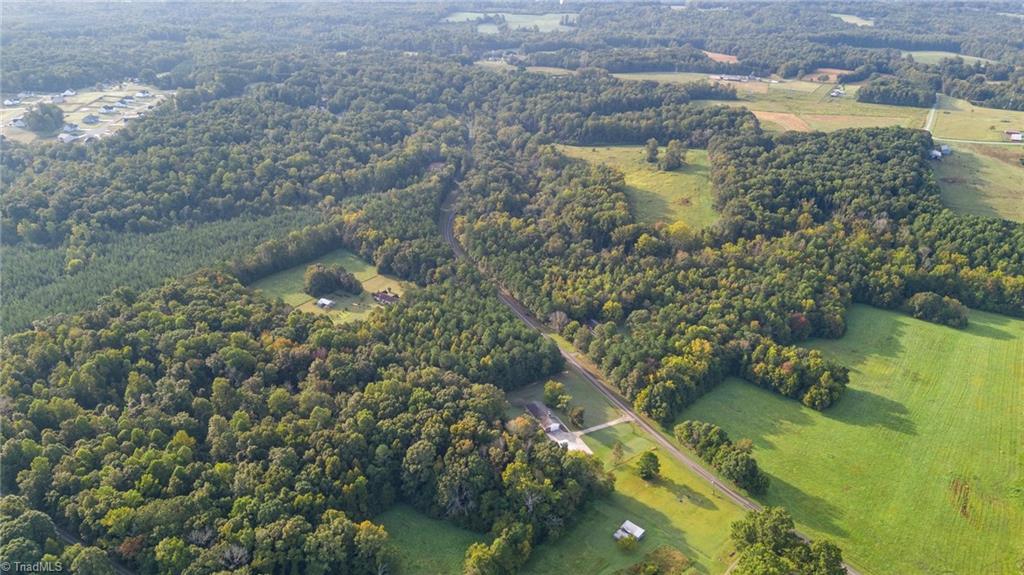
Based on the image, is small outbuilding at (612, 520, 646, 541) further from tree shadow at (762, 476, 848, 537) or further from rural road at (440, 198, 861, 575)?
tree shadow at (762, 476, 848, 537)

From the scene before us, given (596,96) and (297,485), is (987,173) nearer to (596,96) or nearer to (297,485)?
(596,96)

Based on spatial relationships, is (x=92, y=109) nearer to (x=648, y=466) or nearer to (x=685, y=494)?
(x=648, y=466)

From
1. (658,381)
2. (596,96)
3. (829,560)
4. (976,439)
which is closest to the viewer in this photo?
(829,560)

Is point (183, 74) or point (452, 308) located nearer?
point (452, 308)

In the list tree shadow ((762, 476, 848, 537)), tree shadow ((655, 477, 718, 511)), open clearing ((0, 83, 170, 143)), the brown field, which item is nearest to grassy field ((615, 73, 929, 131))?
the brown field

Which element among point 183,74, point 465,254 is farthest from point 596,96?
point 183,74
